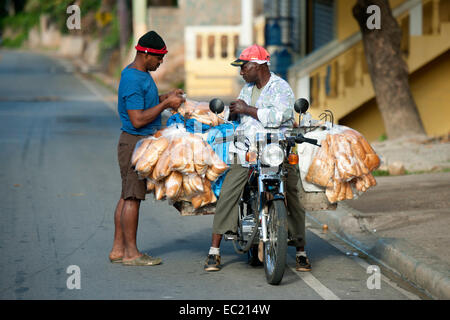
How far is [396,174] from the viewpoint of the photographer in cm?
1215

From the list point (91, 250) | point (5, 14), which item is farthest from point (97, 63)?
point (5, 14)

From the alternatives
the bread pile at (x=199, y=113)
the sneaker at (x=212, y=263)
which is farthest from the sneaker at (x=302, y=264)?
the bread pile at (x=199, y=113)

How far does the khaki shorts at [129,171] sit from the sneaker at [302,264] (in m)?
1.42

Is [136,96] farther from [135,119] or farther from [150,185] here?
[150,185]

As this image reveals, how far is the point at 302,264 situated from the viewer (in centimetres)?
742

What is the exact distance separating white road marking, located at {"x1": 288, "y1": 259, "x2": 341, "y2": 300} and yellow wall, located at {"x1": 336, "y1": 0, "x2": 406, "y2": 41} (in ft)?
34.6

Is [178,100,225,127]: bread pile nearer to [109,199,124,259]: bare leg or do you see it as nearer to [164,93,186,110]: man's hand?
[164,93,186,110]: man's hand

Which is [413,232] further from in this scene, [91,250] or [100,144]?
[100,144]

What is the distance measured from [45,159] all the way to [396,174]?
560 cm

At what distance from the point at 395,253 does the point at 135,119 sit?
2494 millimetres

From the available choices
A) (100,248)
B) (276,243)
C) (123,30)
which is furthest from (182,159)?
(123,30)

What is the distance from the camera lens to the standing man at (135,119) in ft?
23.6

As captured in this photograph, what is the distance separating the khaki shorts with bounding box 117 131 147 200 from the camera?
291 inches

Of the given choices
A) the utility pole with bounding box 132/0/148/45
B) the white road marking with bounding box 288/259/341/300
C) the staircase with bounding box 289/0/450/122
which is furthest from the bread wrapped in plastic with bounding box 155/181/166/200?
the utility pole with bounding box 132/0/148/45
